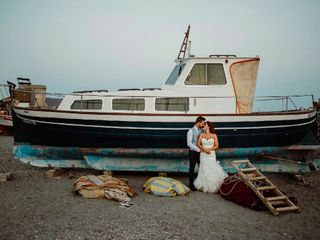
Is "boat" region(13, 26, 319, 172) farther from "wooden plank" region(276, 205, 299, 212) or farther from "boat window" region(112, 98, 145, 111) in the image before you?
"wooden plank" region(276, 205, 299, 212)

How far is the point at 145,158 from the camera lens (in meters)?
8.34

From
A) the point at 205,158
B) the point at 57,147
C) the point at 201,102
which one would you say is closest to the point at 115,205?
the point at 205,158

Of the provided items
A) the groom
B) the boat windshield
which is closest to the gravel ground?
the groom

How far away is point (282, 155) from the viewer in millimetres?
8758

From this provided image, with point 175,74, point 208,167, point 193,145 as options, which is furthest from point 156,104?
point 208,167

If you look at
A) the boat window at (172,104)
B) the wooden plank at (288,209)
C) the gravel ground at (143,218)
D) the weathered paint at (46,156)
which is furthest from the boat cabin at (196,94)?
the wooden plank at (288,209)

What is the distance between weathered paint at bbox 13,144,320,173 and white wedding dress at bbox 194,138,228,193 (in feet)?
4.62

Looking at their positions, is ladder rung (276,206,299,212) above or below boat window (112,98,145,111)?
below

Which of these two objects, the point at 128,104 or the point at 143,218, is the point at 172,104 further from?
the point at 143,218

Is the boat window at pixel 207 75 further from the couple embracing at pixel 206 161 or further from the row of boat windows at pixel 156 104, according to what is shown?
the couple embracing at pixel 206 161

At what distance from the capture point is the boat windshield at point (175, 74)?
920cm

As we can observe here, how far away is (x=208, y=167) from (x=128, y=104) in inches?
129

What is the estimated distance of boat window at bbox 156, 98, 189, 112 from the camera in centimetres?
849

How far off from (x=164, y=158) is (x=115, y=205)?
8.97 feet
